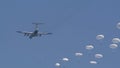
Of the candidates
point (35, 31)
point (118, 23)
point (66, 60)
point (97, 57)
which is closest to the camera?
point (118, 23)

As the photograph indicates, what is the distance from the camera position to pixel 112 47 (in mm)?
94438

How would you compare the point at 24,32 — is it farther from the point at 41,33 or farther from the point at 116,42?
the point at 116,42

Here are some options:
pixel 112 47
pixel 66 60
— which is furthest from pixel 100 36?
pixel 66 60

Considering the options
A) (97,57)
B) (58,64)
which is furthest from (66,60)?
(97,57)

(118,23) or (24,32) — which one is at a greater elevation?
(24,32)

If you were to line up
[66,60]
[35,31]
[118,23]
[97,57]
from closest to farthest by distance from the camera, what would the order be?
[118,23] < [97,57] < [66,60] < [35,31]

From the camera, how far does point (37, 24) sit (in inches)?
4552

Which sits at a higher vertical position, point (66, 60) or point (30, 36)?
point (30, 36)

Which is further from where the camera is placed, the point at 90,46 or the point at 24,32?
the point at 24,32

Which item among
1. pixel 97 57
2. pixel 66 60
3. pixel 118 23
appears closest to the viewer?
pixel 118 23

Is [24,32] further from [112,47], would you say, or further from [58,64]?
[112,47]

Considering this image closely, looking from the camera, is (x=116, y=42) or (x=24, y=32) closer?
(x=116, y=42)

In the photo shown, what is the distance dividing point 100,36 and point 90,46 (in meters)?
2.96

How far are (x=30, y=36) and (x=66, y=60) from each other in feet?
46.7
